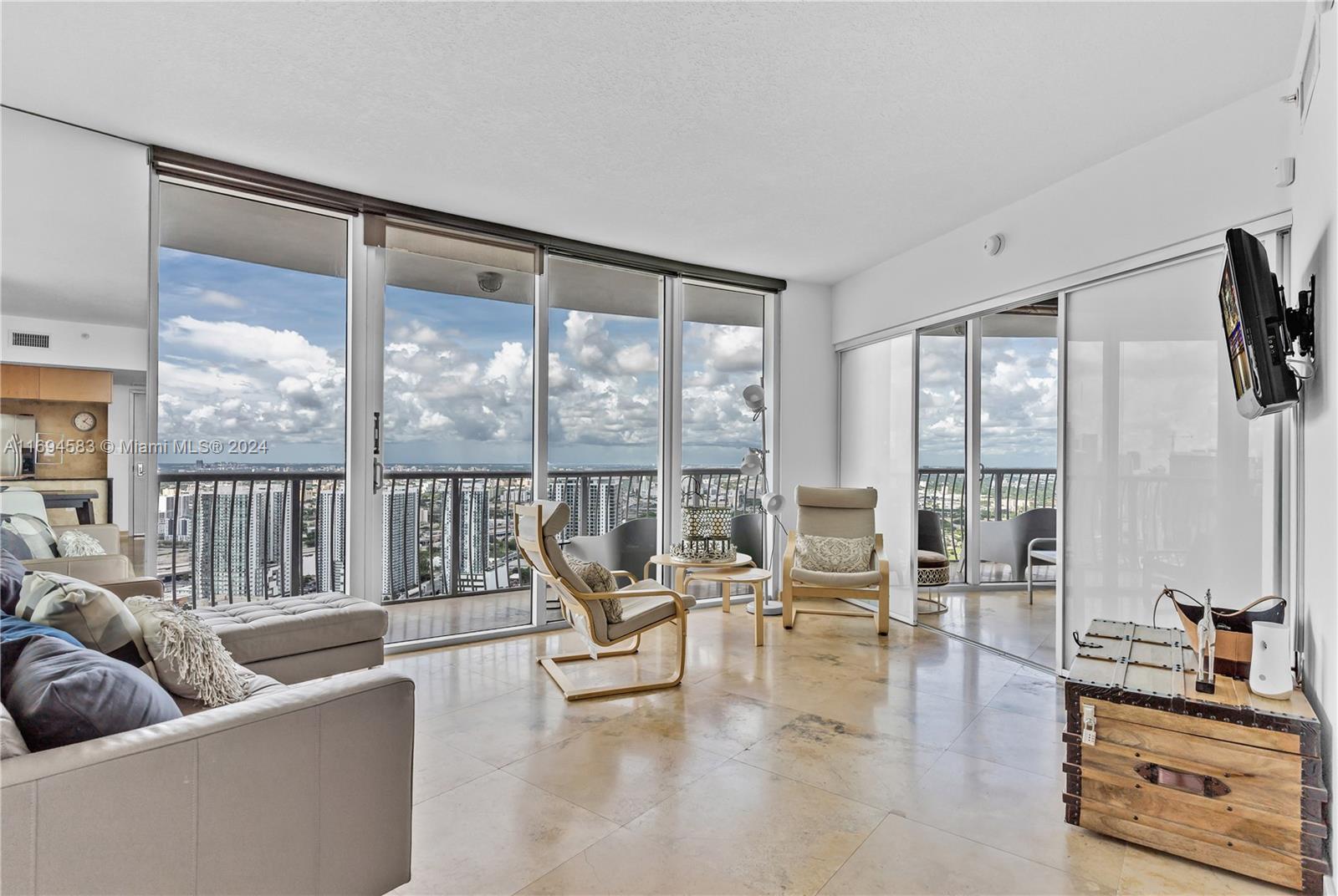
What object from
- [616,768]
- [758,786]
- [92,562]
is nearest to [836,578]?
[758,786]

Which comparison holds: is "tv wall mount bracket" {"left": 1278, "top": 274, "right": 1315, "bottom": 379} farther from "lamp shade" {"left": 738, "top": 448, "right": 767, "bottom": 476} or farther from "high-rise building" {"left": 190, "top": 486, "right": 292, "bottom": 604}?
"high-rise building" {"left": 190, "top": 486, "right": 292, "bottom": 604}

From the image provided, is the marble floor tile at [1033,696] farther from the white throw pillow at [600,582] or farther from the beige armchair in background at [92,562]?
the beige armchair in background at [92,562]

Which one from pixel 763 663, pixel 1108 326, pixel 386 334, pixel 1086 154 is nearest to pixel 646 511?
pixel 763 663

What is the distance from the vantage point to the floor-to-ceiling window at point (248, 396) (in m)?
3.49

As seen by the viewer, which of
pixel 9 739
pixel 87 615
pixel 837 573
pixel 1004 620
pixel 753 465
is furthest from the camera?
pixel 753 465

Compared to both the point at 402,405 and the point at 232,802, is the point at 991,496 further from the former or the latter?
the point at 232,802

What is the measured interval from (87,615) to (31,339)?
1.92m

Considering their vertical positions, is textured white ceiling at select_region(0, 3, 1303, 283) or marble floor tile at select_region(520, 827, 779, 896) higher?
textured white ceiling at select_region(0, 3, 1303, 283)

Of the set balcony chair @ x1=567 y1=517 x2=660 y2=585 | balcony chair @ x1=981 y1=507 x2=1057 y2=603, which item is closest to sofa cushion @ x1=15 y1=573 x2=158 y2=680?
balcony chair @ x1=567 y1=517 x2=660 y2=585

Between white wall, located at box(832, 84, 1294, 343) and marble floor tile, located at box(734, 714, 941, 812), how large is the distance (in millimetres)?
2520

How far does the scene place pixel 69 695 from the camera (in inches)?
48.7

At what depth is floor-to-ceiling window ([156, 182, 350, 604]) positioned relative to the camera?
3.49 metres

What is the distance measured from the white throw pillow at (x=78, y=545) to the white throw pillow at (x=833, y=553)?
3.96m

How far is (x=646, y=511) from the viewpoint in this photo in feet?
16.9
